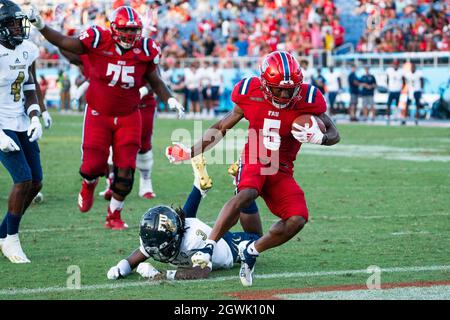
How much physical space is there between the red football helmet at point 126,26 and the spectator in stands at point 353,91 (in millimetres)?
17209

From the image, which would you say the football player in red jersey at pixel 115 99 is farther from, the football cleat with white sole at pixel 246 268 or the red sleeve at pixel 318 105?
the football cleat with white sole at pixel 246 268

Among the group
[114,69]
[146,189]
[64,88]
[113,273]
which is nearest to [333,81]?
[64,88]

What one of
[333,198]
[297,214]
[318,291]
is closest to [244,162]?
[297,214]

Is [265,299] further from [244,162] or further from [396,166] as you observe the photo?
[396,166]

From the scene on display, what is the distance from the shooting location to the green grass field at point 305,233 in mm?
5922

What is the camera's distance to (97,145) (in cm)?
866

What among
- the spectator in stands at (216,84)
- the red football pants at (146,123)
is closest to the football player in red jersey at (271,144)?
the red football pants at (146,123)

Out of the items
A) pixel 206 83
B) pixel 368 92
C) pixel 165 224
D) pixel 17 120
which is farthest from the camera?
pixel 206 83

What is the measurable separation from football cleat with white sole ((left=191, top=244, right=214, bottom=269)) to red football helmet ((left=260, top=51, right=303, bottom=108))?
1105mm

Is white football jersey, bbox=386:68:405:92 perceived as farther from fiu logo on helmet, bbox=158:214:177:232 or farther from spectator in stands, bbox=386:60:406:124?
fiu logo on helmet, bbox=158:214:177:232

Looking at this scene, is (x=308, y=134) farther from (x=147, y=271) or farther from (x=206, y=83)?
(x=206, y=83)

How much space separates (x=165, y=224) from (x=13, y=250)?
1487 mm

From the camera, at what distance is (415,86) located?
81.2 feet
